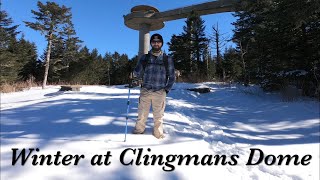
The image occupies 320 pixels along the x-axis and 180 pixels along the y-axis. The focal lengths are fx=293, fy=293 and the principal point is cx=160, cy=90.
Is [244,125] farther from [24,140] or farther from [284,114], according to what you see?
[24,140]

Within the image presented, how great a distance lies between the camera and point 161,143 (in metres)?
4.91

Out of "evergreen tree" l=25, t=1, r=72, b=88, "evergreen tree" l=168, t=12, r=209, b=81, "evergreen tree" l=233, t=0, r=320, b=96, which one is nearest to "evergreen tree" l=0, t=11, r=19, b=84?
"evergreen tree" l=25, t=1, r=72, b=88

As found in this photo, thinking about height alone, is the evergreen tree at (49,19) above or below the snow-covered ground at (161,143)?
above

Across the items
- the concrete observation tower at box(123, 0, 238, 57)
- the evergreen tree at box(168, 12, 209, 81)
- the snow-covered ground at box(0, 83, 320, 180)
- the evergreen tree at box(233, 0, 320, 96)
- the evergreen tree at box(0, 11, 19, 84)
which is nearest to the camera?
the snow-covered ground at box(0, 83, 320, 180)

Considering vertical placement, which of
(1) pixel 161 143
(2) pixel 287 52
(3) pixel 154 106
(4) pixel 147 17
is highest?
(4) pixel 147 17

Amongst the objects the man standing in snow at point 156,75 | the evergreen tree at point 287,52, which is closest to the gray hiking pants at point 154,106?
the man standing in snow at point 156,75

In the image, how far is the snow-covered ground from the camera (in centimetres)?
375

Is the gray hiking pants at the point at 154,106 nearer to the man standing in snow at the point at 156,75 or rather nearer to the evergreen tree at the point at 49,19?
the man standing in snow at the point at 156,75

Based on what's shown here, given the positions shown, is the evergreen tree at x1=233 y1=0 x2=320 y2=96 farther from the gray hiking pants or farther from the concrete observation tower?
the gray hiking pants

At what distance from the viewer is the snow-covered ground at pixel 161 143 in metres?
3.75

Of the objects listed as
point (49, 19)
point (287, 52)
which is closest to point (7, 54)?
point (49, 19)

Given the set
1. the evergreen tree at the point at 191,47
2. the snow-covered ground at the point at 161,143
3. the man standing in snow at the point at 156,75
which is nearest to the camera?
the snow-covered ground at the point at 161,143

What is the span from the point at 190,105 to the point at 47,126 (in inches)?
214

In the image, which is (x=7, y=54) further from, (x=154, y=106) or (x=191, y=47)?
(x=154, y=106)
